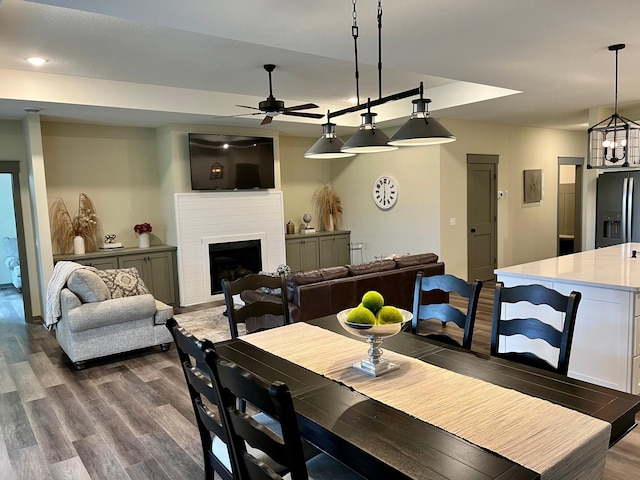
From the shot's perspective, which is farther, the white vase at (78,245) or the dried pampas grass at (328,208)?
the dried pampas grass at (328,208)

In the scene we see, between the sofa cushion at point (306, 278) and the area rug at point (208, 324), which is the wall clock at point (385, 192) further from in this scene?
the sofa cushion at point (306, 278)

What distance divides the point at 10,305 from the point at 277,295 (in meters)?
5.07

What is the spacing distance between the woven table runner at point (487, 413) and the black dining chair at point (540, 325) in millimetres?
544

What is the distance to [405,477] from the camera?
→ 1301 millimetres

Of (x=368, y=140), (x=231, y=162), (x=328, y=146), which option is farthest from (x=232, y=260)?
(x=368, y=140)

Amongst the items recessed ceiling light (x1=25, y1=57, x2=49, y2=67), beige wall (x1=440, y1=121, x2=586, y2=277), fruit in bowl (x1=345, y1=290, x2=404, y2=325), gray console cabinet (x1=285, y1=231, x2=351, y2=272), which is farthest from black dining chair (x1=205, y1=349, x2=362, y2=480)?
gray console cabinet (x1=285, y1=231, x2=351, y2=272)

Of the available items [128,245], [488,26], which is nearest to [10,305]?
[128,245]

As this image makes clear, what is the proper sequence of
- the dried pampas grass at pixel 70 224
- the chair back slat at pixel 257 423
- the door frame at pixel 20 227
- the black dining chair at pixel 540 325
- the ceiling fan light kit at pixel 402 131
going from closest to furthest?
the chair back slat at pixel 257 423
the black dining chair at pixel 540 325
the ceiling fan light kit at pixel 402 131
the door frame at pixel 20 227
the dried pampas grass at pixel 70 224

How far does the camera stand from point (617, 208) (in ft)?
20.9

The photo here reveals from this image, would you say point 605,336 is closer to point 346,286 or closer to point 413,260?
point 346,286

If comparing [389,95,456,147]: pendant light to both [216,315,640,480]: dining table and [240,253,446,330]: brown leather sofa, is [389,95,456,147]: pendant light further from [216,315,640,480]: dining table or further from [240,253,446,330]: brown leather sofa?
[240,253,446,330]: brown leather sofa

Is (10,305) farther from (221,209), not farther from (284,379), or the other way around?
(284,379)

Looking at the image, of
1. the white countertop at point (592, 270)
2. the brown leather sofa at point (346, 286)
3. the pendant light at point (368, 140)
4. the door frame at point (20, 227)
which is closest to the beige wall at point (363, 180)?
the door frame at point (20, 227)

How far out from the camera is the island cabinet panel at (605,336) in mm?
3189
